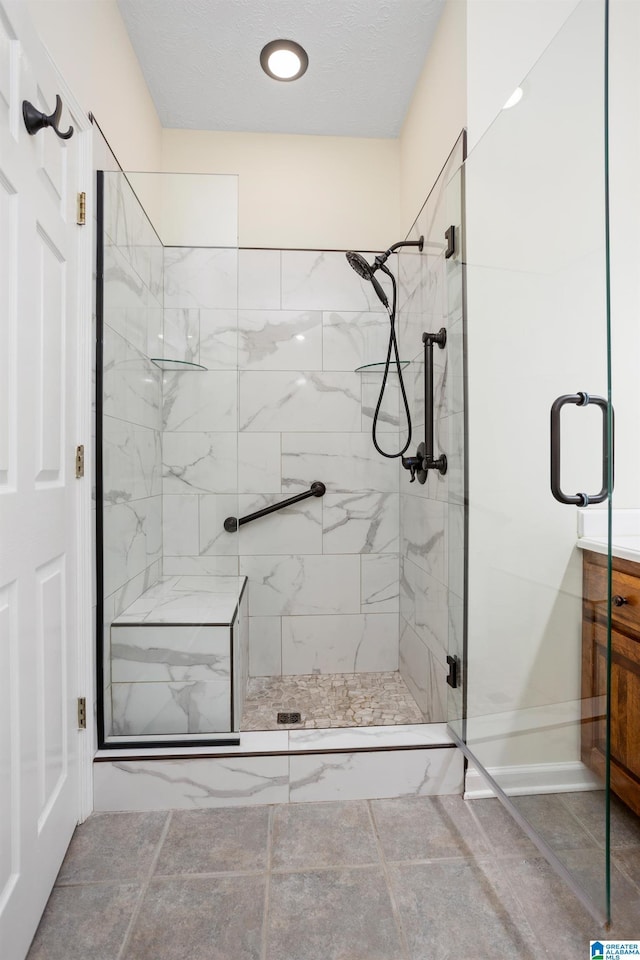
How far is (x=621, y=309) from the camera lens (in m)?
1.76

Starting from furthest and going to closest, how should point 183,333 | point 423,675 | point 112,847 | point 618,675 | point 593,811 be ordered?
1. point 423,675
2. point 183,333
3. point 112,847
4. point 618,675
5. point 593,811

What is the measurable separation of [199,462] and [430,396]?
2.90ft

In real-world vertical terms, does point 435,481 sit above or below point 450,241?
below

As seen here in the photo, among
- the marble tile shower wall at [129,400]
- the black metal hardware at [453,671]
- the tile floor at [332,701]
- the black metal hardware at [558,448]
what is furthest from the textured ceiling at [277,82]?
the tile floor at [332,701]

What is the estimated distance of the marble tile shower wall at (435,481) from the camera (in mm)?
1817

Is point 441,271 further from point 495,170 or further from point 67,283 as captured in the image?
point 67,283

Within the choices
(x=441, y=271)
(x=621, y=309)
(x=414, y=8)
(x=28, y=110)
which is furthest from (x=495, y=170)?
(x=28, y=110)

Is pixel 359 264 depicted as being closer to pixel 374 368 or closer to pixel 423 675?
pixel 374 368

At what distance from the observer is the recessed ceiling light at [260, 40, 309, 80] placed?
2145 mm

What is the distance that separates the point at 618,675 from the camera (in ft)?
4.48

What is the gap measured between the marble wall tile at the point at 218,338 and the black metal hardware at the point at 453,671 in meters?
1.30

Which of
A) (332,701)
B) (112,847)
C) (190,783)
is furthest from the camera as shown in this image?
(332,701)

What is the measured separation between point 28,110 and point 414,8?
1.58 metres

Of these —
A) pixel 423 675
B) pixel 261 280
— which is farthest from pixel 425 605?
pixel 261 280
